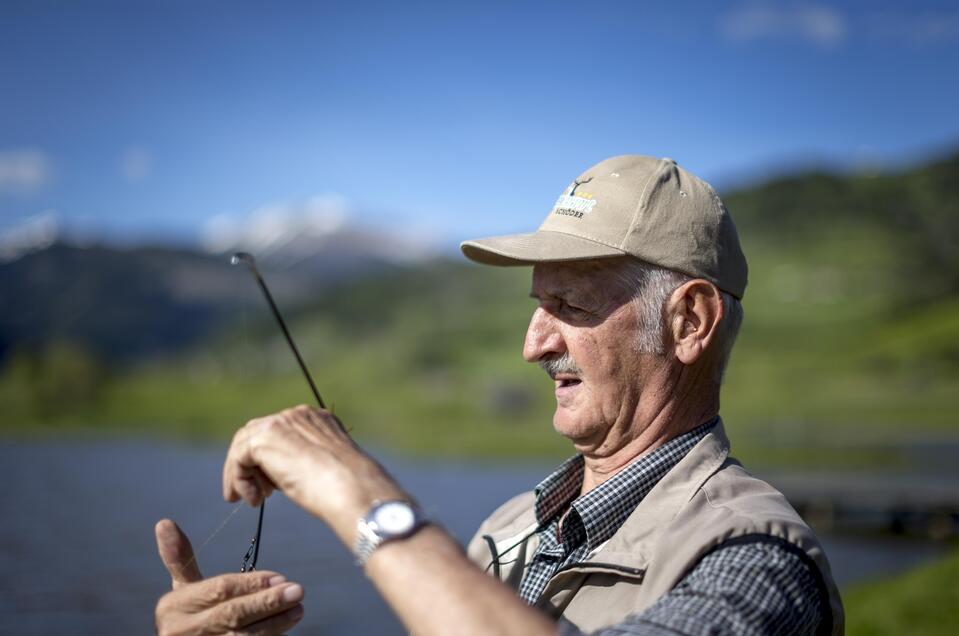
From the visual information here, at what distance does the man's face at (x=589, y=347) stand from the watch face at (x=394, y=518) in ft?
3.54

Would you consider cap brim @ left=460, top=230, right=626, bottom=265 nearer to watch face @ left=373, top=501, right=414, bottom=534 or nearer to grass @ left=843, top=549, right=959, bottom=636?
watch face @ left=373, top=501, right=414, bottom=534

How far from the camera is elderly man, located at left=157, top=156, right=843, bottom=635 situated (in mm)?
1774

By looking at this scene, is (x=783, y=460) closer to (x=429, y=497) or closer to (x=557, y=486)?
(x=429, y=497)

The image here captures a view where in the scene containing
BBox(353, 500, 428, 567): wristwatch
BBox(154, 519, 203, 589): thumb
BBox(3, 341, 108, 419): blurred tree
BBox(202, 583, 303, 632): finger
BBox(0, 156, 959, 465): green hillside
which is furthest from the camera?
BBox(3, 341, 108, 419): blurred tree

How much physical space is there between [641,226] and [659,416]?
22.9 inches

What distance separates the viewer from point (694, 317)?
2.72 meters

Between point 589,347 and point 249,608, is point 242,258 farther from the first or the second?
point 589,347

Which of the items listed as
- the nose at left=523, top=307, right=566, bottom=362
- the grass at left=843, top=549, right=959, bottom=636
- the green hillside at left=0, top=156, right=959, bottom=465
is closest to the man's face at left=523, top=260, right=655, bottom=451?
the nose at left=523, top=307, right=566, bottom=362

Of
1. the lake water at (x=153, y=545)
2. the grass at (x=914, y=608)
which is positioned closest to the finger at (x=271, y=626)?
the grass at (x=914, y=608)

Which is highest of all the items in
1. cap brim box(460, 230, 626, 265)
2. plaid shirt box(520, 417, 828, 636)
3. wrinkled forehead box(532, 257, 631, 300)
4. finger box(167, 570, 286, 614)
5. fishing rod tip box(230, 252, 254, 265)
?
fishing rod tip box(230, 252, 254, 265)

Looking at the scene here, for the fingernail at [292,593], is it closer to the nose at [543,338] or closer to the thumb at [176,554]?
the thumb at [176,554]

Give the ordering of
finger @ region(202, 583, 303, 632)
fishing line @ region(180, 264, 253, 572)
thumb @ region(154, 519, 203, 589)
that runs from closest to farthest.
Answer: finger @ region(202, 583, 303, 632) → thumb @ region(154, 519, 203, 589) → fishing line @ region(180, 264, 253, 572)

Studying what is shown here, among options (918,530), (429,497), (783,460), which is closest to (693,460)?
(918,530)

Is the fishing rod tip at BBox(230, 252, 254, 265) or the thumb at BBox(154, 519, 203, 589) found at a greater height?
the fishing rod tip at BBox(230, 252, 254, 265)
